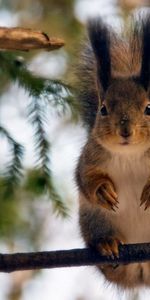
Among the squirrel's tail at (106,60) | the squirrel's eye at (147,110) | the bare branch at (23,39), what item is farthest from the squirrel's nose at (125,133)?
the bare branch at (23,39)

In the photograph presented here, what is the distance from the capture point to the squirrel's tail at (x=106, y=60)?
8.07 feet

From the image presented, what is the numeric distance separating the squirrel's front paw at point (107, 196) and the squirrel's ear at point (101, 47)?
319 millimetres

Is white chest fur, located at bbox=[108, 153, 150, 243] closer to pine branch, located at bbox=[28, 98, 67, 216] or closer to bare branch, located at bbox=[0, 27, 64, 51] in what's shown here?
pine branch, located at bbox=[28, 98, 67, 216]

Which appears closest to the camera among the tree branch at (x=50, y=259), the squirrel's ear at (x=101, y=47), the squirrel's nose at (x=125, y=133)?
the tree branch at (x=50, y=259)

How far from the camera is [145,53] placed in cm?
246

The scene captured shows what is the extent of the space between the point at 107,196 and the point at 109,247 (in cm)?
14

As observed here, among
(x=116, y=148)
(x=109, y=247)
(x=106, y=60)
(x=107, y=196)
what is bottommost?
(x=109, y=247)

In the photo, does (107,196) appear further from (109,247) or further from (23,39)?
(23,39)

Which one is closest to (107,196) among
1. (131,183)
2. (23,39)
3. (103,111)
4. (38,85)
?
(131,183)

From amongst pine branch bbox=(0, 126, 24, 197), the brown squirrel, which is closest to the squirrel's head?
the brown squirrel

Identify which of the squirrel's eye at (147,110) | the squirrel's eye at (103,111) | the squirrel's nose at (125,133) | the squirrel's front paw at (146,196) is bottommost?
the squirrel's front paw at (146,196)

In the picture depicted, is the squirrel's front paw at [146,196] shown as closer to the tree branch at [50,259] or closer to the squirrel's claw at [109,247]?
the squirrel's claw at [109,247]

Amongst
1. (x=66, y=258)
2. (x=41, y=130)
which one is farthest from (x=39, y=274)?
(x=66, y=258)

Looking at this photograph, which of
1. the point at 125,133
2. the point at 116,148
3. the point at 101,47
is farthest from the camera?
the point at 101,47
